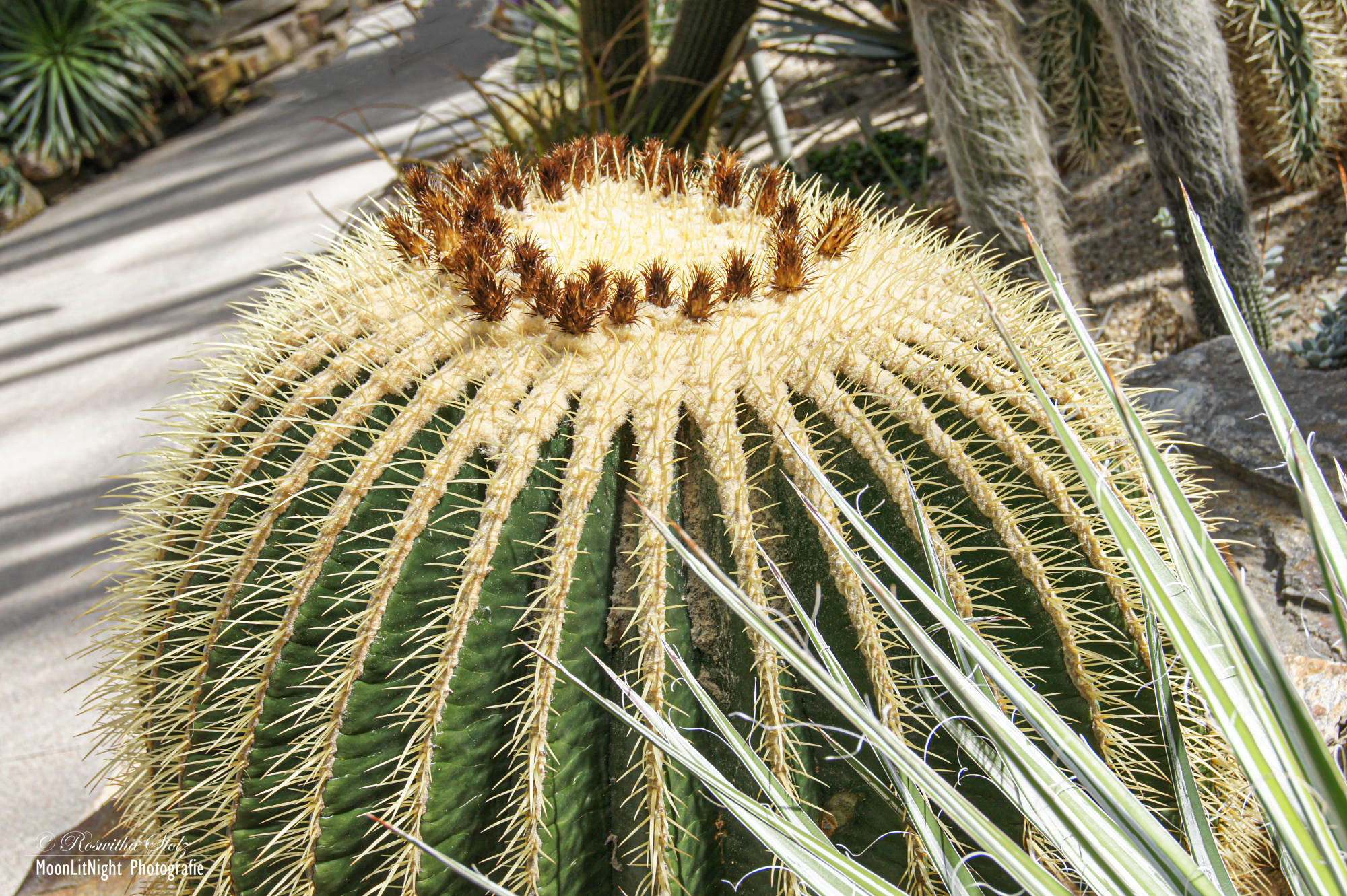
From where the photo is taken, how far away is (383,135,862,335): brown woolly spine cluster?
1088 millimetres

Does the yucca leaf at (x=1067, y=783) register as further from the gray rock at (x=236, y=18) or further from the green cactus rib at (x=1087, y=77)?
the gray rock at (x=236, y=18)

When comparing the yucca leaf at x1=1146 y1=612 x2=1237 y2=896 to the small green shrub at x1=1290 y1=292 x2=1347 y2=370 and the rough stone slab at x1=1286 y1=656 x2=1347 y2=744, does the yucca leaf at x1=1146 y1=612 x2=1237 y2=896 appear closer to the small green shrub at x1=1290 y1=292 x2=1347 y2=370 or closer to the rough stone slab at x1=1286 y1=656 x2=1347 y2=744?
the rough stone slab at x1=1286 y1=656 x2=1347 y2=744

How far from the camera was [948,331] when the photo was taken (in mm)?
1166

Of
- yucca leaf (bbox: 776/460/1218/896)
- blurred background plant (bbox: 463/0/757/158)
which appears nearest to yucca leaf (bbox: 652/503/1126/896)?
yucca leaf (bbox: 776/460/1218/896)

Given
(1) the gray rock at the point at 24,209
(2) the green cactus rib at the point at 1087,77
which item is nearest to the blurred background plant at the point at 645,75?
(2) the green cactus rib at the point at 1087,77

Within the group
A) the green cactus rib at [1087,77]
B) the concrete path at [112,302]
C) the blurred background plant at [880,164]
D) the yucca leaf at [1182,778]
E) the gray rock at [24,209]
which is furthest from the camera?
the gray rock at [24,209]

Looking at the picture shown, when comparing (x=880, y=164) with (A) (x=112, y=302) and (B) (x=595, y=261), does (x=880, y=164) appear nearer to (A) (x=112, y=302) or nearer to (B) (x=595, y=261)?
(B) (x=595, y=261)

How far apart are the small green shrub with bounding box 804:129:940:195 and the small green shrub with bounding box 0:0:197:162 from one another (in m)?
5.94

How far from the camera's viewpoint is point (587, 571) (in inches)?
41.4

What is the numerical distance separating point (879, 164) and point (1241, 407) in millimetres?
2147

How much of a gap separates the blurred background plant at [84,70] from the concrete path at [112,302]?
50 centimetres

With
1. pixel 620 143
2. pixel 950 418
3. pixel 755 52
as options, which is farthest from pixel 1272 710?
pixel 755 52

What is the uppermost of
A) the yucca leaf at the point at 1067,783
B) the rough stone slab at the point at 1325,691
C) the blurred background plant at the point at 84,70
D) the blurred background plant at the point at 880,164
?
the blurred background plant at the point at 84,70

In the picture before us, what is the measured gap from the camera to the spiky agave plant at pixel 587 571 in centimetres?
102
